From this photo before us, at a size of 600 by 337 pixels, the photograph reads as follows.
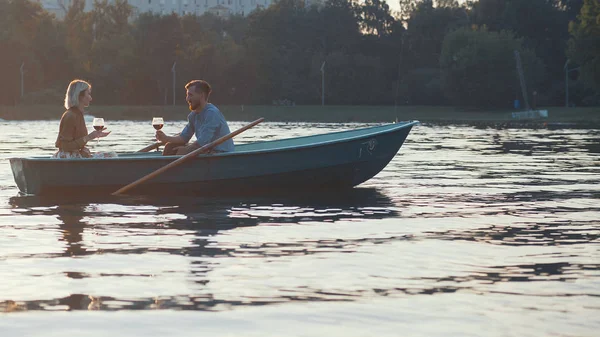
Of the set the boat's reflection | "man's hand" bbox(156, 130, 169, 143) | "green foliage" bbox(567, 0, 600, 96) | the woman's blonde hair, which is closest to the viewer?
the boat's reflection

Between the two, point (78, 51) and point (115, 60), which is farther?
point (78, 51)

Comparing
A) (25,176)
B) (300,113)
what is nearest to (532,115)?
(300,113)

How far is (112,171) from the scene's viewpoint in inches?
619

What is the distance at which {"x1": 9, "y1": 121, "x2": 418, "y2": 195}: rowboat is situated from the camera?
→ 1559cm

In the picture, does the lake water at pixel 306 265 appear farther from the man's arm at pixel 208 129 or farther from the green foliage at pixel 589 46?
the green foliage at pixel 589 46

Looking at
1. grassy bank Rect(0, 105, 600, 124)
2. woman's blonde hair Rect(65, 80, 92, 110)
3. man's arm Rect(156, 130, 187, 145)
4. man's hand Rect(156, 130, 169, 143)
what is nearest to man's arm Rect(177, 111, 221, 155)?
man's arm Rect(156, 130, 187, 145)

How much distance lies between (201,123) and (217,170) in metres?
0.73

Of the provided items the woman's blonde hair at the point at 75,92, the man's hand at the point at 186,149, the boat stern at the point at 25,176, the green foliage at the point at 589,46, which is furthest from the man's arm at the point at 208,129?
the green foliage at the point at 589,46

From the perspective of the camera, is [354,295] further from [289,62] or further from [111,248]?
[289,62]

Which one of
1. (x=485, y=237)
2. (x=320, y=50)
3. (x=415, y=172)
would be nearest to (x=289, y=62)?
(x=320, y=50)

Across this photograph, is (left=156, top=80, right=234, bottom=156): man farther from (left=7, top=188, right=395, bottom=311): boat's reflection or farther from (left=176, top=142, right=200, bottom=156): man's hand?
(left=7, top=188, right=395, bottom=311): boat's reflection

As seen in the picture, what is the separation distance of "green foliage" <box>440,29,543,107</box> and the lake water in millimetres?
70811

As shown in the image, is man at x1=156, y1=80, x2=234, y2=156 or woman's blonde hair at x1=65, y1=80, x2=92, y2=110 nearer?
woman's blonde hair at x1=65, y1=80, x2=92, y2=110

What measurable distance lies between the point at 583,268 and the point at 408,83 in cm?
8811
